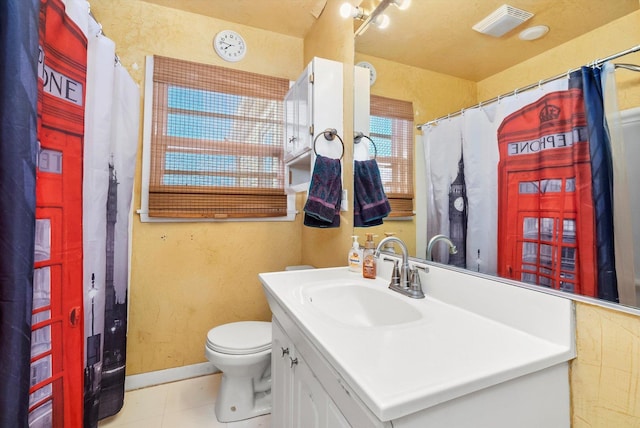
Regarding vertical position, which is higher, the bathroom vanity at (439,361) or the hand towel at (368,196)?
the hand towel at (368,196)

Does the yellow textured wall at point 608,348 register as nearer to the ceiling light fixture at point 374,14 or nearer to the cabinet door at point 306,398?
the cabinet door at point 306,398

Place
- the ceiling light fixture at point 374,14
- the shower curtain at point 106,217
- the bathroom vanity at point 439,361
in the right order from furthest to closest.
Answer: the ceiling light fixture at point 374,14, the shower curtain at point 106,217, the bathroom vanity at point 439,361

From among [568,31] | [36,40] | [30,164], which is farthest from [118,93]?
[568,31]

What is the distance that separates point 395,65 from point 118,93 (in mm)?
1352

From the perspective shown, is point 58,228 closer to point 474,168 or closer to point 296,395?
point 296,395

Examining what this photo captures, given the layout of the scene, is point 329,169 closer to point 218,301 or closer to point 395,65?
point 395,65

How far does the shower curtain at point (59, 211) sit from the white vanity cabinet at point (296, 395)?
668mm

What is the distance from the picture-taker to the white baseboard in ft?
5.87

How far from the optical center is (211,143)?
192cm

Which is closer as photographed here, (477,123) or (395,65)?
(477,123)

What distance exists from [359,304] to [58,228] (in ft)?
3.42

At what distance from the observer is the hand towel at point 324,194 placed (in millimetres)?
1426

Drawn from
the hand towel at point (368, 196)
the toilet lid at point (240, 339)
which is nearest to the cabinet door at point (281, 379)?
the toilet lid at point (240, 339)

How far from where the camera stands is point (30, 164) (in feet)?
2.24
